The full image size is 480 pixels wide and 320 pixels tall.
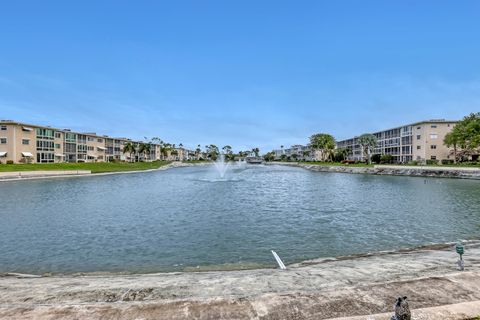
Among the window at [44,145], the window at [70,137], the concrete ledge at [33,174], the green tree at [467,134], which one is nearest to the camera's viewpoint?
the concrete ledge at [33,174]

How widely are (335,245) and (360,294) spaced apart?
29.5 feet

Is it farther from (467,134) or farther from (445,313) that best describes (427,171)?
(445,313)

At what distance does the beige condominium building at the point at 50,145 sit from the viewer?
80.6 meters

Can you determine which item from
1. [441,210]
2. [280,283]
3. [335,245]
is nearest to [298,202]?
[441,210]

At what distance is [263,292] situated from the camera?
772 cm

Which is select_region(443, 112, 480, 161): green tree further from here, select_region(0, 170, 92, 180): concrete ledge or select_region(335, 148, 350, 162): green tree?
select_region(0, 170, 92, 180): concrete ledge

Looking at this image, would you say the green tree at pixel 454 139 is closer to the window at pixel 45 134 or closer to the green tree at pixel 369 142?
the green tree at pixel 369 142

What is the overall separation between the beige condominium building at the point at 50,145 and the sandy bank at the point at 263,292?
90.4 meters

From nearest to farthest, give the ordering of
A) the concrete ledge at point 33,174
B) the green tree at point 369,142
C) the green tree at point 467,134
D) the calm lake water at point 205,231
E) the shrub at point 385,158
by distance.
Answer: the calm lake water at point 205,231 → the concrete ledge at point 33,174 → the green tree at point 467,134 → the shrub at point 385,158 → the green tree at point 369,142

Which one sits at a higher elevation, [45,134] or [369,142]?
[45,134]

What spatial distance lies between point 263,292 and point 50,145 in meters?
108

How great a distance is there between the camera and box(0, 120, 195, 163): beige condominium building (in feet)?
264

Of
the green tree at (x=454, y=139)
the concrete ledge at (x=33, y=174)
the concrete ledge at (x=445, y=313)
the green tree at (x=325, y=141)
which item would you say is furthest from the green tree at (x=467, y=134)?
the concrete ledge at (x=33, y=174)

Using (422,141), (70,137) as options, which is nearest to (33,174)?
(70,137)
